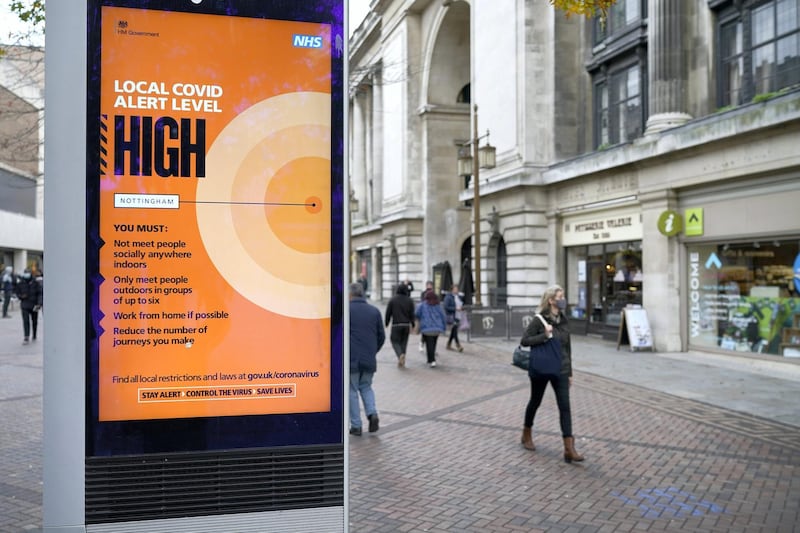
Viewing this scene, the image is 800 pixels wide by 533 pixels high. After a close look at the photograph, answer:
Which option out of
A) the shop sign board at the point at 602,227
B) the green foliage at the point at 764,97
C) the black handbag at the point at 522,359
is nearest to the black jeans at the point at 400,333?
the black handbag at the point at 522,359

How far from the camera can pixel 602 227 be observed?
20.0 m

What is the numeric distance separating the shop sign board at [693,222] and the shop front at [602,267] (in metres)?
2.13

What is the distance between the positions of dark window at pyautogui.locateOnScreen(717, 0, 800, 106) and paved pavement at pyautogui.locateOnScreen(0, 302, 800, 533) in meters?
6.51

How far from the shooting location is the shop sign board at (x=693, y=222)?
15.4 metres

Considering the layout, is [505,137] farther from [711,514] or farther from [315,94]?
[315,94]

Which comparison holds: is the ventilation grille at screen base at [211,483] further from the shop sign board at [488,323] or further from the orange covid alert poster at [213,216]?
the shop sign board at [488,323]

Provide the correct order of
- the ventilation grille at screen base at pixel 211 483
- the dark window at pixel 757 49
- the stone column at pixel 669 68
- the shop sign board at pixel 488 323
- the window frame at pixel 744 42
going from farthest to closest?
1. the shop sign board at pixel 488 323
2. the stone column at pixel 669 68
3. the window frame at pixel 744 42
4. the dark window at pixel 757 49
5. the ventilation grille at screen base at pixel 211 483

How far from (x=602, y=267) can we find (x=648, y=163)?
418 centimetres

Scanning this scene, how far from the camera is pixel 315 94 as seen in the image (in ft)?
10.6

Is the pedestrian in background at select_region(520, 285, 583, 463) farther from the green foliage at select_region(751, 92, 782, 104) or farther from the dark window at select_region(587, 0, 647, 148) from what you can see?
the dark window at select_region(587, 0, 647, 148)

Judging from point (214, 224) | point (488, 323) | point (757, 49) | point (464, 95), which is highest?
point (464, 95)

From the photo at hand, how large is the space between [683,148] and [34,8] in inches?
524

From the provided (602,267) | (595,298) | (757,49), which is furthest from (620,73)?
(595,298)

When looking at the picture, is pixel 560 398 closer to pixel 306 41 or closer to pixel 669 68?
pixel 306 41
